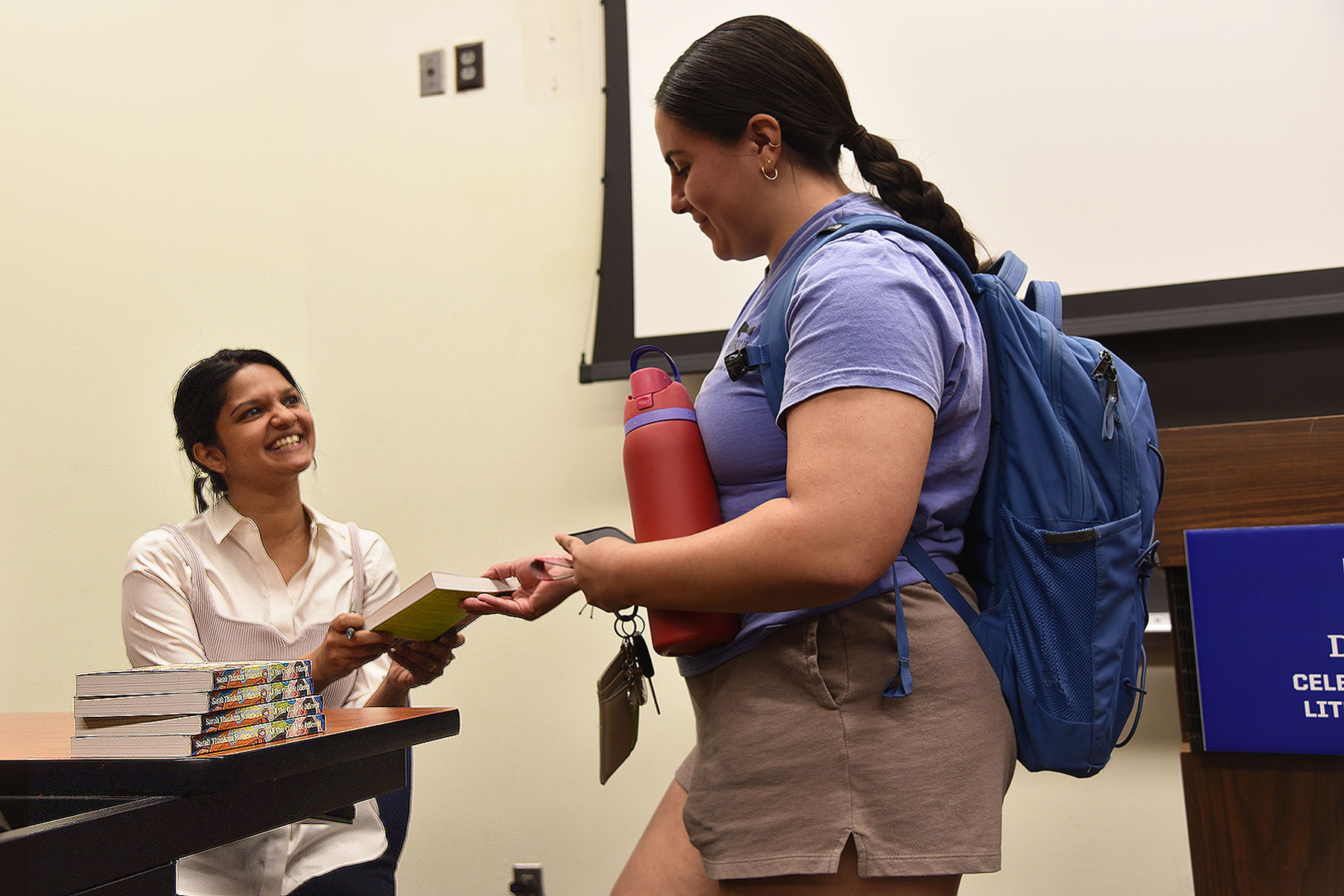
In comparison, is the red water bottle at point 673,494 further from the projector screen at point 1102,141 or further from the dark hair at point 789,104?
the projector screen at point 1102,141

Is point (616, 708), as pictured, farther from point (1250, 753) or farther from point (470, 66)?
point (470, 66)

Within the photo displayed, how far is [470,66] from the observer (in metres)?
2.67

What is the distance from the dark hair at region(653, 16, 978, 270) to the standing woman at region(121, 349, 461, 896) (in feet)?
2.70

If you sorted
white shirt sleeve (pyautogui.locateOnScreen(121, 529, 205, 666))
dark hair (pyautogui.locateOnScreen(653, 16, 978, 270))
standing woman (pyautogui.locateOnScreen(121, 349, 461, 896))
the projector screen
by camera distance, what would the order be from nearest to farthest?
1. dark hair (pyautogui.locateOnScreen(653, 16, 978, 270))
2. standing woman (pyautogui.locateOnScreen(121, 349, 461, 896))
3. white shirt sleeve (pyautogui.locateOnScreen(121, 529, 205, 666))
4. the projector screen

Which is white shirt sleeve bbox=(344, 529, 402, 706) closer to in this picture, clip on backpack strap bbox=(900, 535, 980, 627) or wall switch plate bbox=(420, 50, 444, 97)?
clip on backpack strap bbox=(900, 535, 980, 627)

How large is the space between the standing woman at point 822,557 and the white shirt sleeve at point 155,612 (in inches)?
36.5

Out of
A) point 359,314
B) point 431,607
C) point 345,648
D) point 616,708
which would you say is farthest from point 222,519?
point 359,314

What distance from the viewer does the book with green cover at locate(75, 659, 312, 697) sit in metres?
0.93

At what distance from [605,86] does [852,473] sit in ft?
6.39

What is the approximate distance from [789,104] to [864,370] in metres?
0.40

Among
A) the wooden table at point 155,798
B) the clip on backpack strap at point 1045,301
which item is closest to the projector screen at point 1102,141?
the clip on backpack strap at point 1045,301

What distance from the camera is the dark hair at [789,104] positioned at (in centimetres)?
Answer: 107

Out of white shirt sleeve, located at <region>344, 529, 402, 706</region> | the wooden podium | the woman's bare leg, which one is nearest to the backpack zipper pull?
the woman's bare leg

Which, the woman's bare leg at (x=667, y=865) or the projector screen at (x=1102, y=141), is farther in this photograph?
the projector screen at (x=1102, y=141)
